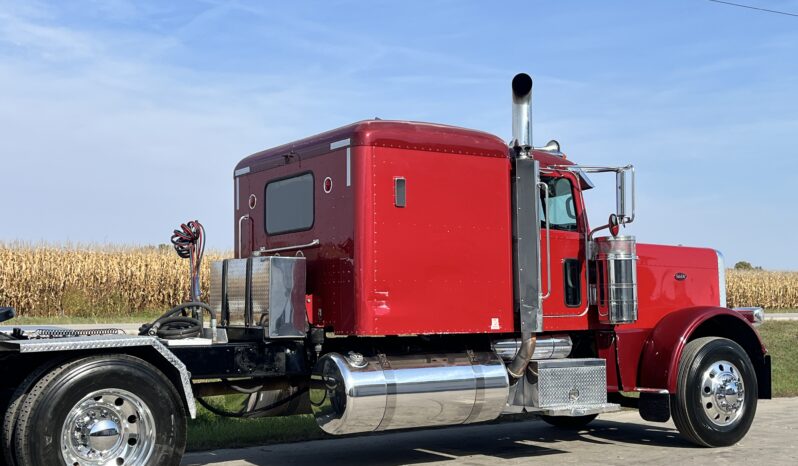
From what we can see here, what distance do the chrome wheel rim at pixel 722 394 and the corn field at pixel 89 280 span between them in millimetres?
18666

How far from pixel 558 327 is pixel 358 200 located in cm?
260

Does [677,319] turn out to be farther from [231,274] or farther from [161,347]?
[161,347]

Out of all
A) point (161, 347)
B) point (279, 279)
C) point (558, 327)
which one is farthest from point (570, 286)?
point (161, 347)

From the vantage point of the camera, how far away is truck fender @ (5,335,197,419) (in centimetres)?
683

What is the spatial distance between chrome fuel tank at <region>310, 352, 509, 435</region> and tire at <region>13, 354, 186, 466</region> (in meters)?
1.29

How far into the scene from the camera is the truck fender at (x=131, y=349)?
22.4ft

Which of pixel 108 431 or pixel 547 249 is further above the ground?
pixel 547 249

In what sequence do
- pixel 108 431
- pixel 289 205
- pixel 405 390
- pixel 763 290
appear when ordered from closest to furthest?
pixel 108 431 → pixel 405 390 → pixel 289 205 → pixel 763 290

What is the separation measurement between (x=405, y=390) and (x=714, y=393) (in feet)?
11.8

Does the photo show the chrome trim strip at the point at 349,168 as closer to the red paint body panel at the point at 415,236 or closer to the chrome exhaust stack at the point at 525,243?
the red paint body panel at the point at 415,236

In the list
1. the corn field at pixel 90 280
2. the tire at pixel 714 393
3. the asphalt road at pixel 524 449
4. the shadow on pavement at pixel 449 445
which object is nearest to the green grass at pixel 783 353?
the asphalt road at pixel 524 449

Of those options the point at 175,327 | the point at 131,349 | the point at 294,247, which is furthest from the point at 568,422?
the point at 131,349

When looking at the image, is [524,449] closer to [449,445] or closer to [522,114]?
[449,445]

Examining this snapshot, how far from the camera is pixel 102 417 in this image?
23.1 ft
